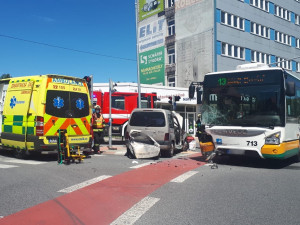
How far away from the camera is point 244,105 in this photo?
9.15m

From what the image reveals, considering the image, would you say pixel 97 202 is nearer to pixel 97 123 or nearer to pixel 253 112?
pixel 253 112

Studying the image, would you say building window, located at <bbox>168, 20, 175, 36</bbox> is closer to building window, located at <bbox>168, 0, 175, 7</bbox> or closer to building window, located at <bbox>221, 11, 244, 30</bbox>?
building window, located at <bbox>168, 0, 175, 7</bbox>

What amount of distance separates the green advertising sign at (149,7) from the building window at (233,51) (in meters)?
10.1

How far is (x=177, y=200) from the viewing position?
5.52 m

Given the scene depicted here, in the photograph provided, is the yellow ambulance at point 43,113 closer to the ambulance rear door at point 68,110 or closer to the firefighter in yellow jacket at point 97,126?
the ambulance rear door at point 68,110

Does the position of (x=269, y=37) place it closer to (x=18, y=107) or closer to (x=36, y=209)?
(x=18, y=107)

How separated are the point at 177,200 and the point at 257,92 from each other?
15.7 ft

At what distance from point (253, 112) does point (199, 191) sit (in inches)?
145

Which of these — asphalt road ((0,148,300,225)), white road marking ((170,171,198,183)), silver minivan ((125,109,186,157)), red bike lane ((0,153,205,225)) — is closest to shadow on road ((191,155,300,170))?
asphalt road ((0,148,300,225))

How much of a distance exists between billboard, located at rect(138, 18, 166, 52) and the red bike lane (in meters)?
33.5

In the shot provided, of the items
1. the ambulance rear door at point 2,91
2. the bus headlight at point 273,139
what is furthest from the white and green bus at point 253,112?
the ambulance rear door at point 2,91

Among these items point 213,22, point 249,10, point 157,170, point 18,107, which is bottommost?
point 157,170

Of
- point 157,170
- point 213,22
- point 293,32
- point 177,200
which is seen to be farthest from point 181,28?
point 177,200

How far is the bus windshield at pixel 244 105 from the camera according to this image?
28.5ft
